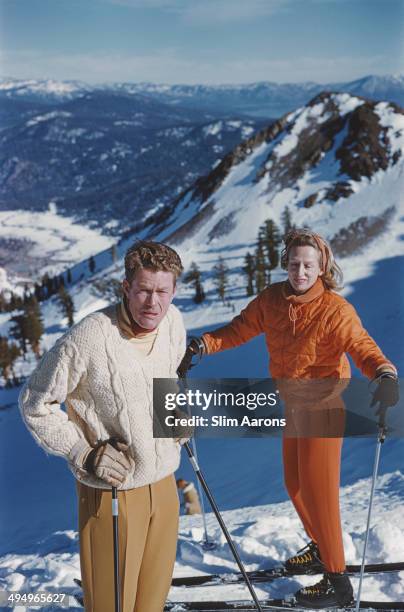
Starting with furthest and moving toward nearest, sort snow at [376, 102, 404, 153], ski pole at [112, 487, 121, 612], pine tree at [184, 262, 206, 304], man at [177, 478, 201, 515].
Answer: snow at [376, 102, 404, 153] → pine tree at [184, 262, 206, 304] → man at [177, 478, 201, 515] → ski pole at [112, 487, 121, 612]

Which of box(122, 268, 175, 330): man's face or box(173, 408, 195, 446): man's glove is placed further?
box(173, 408, 195, 446): man's glove

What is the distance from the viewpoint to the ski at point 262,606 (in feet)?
12.1

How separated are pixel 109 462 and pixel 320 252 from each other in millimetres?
1645

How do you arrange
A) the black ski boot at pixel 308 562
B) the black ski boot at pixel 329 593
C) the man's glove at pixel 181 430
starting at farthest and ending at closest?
the black ski boot at pixel 308 562 → the black ski boot at pixel 329 593 → the man's glove at pixel 181 430

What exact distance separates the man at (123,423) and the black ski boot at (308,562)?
146cm

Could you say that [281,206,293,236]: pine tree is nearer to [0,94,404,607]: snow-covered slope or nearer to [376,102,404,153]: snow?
[0,94,404,607]: snow-covered slope

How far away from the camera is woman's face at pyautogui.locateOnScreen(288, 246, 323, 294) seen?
3.26 m

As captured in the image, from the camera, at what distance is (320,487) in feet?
11.5

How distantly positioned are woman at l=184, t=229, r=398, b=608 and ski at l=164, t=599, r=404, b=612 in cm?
8

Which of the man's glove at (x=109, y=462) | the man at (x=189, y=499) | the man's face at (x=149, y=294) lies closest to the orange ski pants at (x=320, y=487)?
the man's glove at (x=109, y=462)

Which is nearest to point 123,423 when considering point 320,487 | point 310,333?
point 310,333

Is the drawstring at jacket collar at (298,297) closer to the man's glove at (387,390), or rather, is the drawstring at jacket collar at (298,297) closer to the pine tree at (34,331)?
the man's glove at (387,390)

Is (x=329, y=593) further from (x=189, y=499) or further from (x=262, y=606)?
(x=189, y=499)

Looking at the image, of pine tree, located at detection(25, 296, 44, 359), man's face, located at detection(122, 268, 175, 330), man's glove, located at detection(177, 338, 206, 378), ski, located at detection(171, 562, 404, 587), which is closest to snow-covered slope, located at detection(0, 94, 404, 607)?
ski, located at detection(171, 562, 404, 587)
